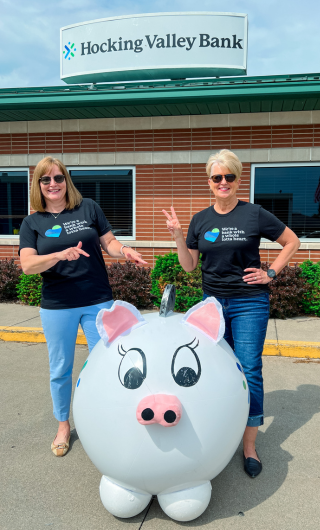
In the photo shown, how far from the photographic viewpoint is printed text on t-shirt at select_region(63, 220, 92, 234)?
3068 millimetres

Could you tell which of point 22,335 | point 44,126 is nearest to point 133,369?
point 22,335

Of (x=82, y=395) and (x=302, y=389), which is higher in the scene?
(x=82, y=395)

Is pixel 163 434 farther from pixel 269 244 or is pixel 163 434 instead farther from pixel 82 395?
pixel 269 244

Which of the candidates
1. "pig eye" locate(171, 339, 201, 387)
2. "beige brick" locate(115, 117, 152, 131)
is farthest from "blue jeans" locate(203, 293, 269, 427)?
"beige brick" locate(115, 117, 152, 131)

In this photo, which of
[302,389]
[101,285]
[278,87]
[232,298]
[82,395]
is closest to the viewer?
[82,395]

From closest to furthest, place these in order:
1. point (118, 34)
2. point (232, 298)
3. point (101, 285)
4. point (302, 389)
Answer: point (232, 298)
point (101, 285)
point (302, 389)
point (118, 34)

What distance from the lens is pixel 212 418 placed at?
226 cm

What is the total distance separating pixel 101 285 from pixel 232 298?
99cm

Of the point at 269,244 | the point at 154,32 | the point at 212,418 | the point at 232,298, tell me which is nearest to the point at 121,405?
the point at 212,418

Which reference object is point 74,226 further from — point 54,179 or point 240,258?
point 240,258

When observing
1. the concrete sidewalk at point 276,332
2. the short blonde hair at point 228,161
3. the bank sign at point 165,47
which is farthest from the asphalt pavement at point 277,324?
the bank sign at point 165,47

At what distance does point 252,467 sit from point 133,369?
1395mm

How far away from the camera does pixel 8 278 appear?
28.2ft

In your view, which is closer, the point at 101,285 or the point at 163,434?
the point at 163,434
